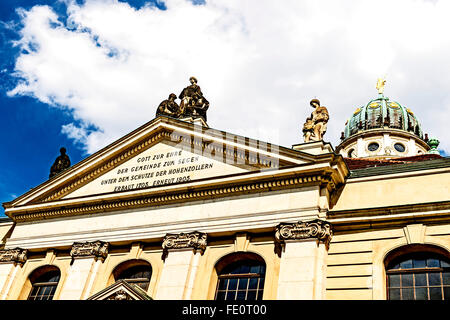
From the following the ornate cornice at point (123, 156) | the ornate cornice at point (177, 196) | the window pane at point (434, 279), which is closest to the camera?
the window pane at point (434, 279)

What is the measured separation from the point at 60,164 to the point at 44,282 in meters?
6.33

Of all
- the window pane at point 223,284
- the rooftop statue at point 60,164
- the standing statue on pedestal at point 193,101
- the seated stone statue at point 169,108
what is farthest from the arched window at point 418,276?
the rooftop statue at point 60,164

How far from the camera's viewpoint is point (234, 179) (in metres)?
18.2

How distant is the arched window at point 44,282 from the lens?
20484 millimetres

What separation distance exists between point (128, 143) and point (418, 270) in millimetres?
13581

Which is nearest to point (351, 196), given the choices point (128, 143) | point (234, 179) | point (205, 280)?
point (234, 179)

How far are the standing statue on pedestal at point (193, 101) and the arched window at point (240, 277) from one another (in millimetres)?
8099

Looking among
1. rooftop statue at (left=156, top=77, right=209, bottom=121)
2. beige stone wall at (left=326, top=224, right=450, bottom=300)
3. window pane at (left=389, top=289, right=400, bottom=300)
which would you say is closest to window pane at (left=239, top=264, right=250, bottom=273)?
beige stone wall at (left=326, top=224, right=450, bottom=300)

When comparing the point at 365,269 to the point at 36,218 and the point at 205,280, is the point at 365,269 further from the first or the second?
the point at 36,218

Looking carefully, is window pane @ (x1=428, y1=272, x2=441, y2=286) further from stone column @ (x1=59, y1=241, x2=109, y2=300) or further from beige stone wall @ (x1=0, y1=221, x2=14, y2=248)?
beige stone wall @ (x1=0, y1=221, x2=14, y2=248)

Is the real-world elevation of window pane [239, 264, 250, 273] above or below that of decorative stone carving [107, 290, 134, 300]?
above

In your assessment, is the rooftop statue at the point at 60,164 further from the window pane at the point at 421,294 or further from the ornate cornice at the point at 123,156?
the window pane at the point at 421,294

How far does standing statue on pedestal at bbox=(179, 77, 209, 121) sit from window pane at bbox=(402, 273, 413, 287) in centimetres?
1183

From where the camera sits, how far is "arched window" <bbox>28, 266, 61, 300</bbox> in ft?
67.2
